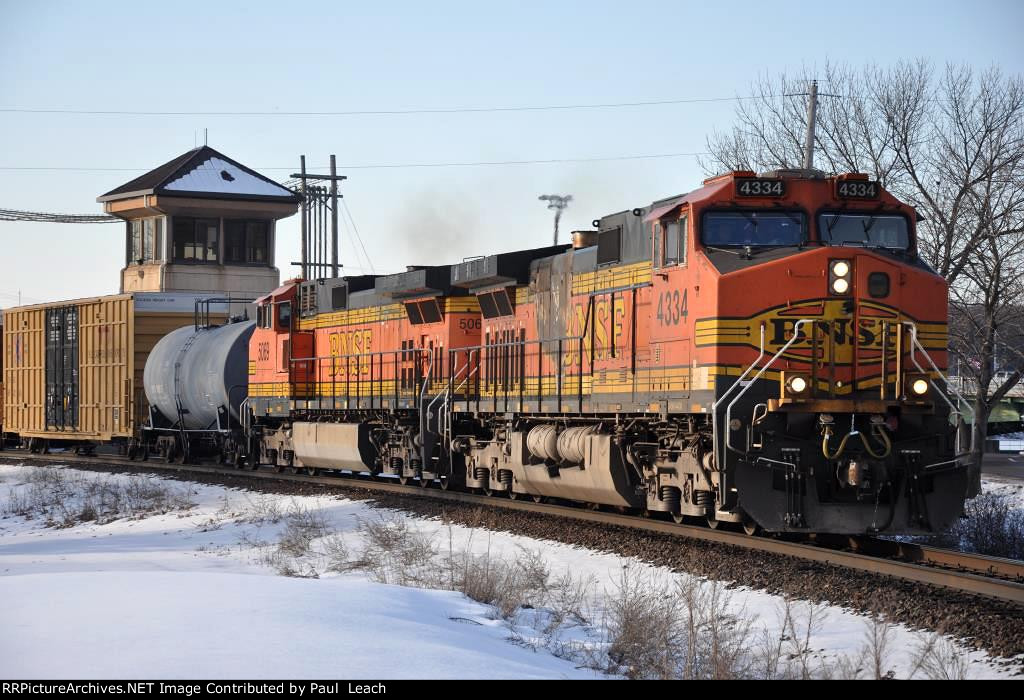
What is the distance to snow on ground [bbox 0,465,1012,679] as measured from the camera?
6637mm

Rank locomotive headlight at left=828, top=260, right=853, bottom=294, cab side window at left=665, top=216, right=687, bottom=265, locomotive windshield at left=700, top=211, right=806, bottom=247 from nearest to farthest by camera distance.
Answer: locomotive headlight at left=828, top=260, right=853, bottom=294 < locomotive windshield at left=700, top=211, right=806, bottom=247 < cab side window at left=665, top=216, right=687, bottom=265

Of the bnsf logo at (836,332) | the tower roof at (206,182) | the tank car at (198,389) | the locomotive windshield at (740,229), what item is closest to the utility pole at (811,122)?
the locomotive windshield at (740,229)

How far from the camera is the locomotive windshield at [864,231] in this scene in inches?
516

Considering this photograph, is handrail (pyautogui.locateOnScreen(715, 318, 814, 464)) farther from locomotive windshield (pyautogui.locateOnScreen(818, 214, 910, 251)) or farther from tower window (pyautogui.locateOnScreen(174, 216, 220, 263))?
tower window (pyautogui.locateOnScreen(174, 216, 220, 263))

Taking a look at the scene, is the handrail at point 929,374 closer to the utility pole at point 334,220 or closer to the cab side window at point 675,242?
the cab side window at point 675,242

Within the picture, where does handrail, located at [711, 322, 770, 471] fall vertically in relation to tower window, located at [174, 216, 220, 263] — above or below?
below

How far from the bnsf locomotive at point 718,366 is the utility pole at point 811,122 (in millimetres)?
6012

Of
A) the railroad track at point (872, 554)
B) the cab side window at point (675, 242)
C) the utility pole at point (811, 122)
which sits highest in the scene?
the utility pole at point (811, 122)

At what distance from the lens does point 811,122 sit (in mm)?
22328

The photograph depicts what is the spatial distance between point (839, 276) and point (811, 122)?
1060 cm

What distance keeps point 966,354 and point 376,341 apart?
1123cm
